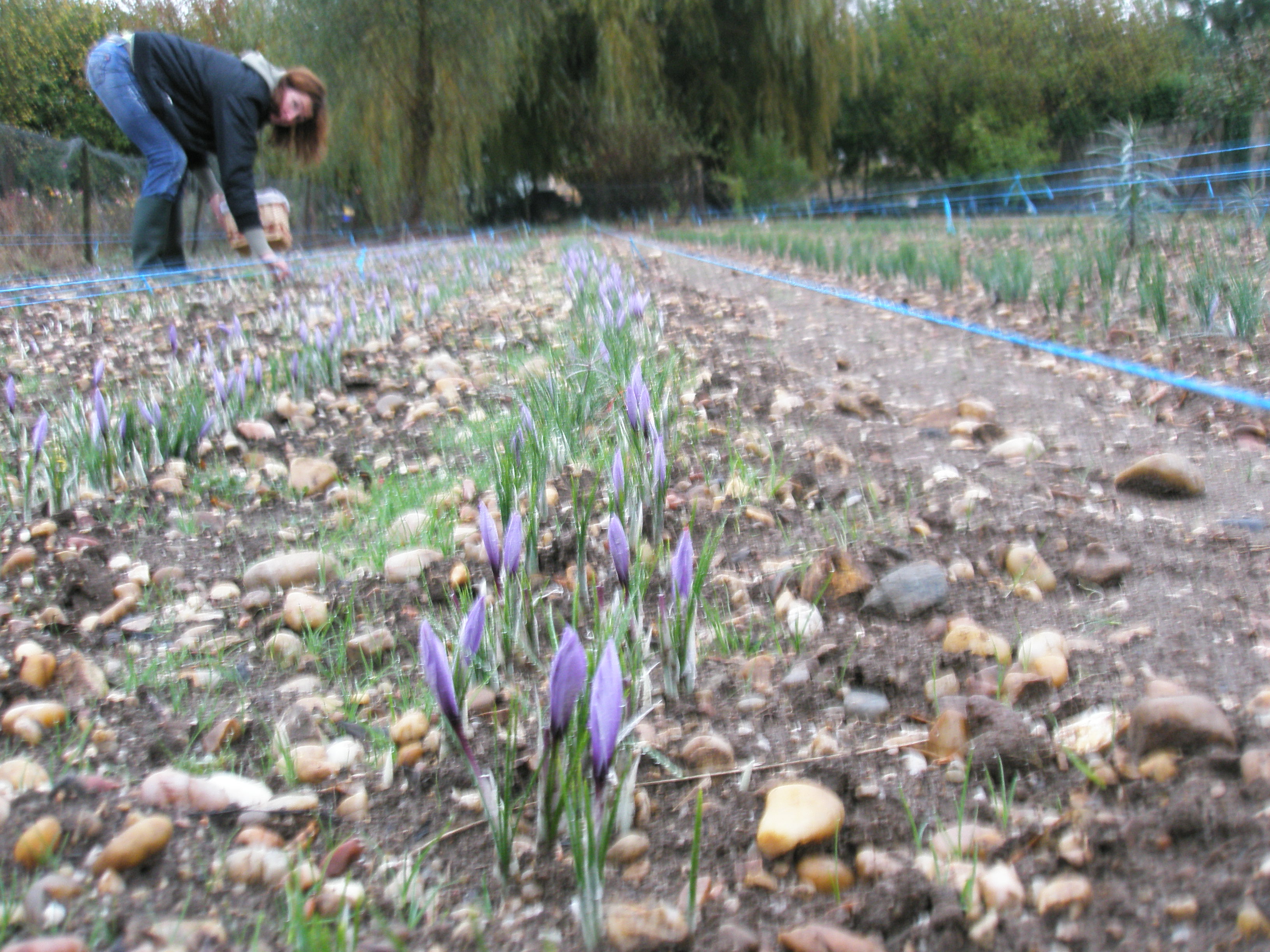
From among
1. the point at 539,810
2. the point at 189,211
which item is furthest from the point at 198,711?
the point at 189,211

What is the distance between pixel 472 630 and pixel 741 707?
41cm

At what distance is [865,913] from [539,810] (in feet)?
1.12

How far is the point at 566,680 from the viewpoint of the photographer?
85cm

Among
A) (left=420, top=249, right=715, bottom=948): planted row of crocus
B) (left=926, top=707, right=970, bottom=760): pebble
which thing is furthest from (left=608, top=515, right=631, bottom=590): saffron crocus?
(left=926, top=707, right=970, bottom=760): pebble

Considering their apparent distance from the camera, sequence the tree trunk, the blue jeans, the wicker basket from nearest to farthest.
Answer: the blue jeans → the wicker basket → the tree trunk

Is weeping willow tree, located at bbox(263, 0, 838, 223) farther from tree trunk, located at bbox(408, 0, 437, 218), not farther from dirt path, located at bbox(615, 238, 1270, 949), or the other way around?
dirt path, located at bbox(615, 238, 1270, 949)

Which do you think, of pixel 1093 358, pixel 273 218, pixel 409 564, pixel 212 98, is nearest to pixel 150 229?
pixel 212 98

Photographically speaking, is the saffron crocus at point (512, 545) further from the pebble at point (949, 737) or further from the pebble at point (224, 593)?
the pebble at point (224, 593)

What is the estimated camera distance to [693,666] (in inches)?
48.2

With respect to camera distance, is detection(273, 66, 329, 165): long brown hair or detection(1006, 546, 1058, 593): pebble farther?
detection(273, 66, 329, 165): long brown hair

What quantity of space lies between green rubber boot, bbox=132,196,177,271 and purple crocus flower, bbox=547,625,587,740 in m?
5.18

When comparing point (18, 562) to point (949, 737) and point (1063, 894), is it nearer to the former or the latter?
point (949, 737)

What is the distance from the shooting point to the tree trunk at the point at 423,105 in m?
13.3

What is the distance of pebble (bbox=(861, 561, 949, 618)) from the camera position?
4.66 feet
